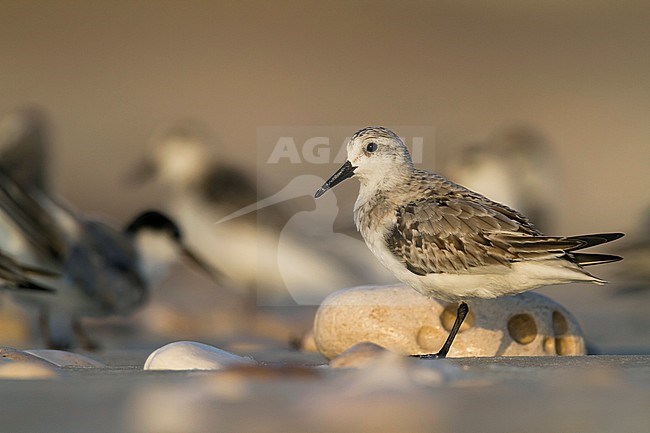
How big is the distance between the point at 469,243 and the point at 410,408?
3.82ft

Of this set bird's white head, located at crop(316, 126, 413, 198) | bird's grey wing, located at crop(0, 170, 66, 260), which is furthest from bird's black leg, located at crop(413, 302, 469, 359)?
bird's grey wing, located at crop(0, 170, 66, 260)

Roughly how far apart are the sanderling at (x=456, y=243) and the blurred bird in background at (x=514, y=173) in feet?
6.26

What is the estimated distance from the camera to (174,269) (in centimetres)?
545

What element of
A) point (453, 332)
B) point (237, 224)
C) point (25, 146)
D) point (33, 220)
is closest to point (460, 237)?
point (453, 332)

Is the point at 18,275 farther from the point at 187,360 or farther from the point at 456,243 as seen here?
the point at 456,243

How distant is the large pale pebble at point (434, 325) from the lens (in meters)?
3.17

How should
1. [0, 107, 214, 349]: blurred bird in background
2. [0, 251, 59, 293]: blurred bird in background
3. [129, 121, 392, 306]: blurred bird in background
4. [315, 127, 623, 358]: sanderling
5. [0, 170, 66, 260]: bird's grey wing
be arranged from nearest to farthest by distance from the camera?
[315, 127, 623, 358]: sanderling
[0, 251, 59, 293]: blurred bird in background
[0, 107, 214, 349]: blurred bird in background
[0, 170, 66, 260]: bird's grey wing
[129, 121, 392, 306]: blurred bird in background

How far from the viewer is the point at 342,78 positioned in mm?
5508

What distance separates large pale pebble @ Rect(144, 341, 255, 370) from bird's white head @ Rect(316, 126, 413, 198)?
883mm

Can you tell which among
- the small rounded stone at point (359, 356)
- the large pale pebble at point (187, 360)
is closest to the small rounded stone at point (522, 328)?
the small rounded stone at point (359, 356)

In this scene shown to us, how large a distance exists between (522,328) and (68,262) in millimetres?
2305

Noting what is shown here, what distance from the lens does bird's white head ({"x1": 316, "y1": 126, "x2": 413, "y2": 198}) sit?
3.19 metres

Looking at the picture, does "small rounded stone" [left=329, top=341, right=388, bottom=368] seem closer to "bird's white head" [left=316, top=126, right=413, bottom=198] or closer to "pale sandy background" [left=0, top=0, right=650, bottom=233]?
"bird's white head" [left=316, top=126, right=413, bottom=198]

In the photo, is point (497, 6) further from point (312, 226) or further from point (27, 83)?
point (27, 83)
